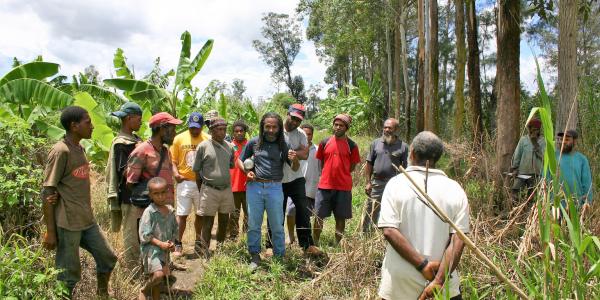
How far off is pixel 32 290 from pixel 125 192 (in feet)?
3.96

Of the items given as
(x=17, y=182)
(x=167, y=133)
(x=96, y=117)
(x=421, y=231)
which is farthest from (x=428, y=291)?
(x=96, y=117)

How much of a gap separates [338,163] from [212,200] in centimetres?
152

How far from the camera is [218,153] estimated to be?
16.7 ft

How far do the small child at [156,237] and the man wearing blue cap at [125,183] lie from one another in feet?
1.27

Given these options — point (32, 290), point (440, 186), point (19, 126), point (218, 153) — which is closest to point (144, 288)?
point (32, 290)

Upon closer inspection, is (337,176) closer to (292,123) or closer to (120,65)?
(292,123)

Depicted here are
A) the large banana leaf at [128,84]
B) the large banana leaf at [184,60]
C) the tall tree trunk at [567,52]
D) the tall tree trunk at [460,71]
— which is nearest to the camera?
the tall tree trunk at [567,52]

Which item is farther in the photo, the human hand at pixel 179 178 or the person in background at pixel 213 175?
the human hand at pixel 179 178

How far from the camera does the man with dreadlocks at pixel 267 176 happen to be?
4.75 meters

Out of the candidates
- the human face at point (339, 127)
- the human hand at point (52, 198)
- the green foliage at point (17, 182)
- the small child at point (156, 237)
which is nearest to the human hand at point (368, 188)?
the human face at point (339, 127)

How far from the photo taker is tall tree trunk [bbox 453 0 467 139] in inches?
477

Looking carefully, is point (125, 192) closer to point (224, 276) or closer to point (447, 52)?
point (224, 276)

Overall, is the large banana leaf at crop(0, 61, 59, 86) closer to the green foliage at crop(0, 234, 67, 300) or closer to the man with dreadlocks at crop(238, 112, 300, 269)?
the man with dreadlocks at crop(238, 112, 300, 269)

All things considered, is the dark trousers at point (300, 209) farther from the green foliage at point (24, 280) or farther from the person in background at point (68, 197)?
the green foliage at point (24, 280)
